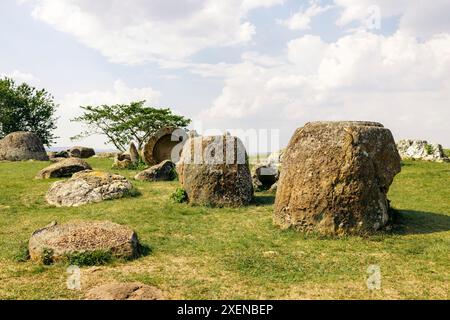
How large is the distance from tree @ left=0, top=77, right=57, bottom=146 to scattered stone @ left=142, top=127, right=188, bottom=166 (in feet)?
88.0

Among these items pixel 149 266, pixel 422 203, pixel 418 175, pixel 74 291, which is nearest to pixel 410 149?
pixel 418 175

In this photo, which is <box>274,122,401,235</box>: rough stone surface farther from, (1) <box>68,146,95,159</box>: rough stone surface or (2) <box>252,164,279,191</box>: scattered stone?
(1) <box>68,146,95,159</box>: rough stone surface

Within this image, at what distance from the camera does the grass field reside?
23.3ft

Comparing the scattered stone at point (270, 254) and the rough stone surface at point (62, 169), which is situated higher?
the rough stone surface at point (62, 169)

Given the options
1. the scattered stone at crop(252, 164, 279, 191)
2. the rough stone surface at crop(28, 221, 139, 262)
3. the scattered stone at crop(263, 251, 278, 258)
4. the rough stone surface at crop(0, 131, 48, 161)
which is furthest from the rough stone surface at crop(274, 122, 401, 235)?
the rough stone surface at crop(0, 131, 48, 161)

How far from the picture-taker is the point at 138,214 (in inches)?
525

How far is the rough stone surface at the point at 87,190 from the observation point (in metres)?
15.6

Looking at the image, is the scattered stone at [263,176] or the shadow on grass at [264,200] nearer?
the shadow on grass at [264,200]

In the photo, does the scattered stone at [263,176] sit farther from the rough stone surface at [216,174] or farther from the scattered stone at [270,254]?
the scattered stone at [270,254]

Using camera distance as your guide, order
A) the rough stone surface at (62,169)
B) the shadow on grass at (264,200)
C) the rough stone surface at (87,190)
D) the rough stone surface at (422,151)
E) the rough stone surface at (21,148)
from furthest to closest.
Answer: the rough stone surface at (21,148)
the rough stone surface at (422,151)
the rough stone surface at (62,169)
the rough stone surface at (87,190)
the shadow on grass at (264,200)

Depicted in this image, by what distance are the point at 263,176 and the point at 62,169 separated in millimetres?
10142

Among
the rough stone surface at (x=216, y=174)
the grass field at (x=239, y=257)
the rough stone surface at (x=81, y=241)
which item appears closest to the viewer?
the grass field at (x=239, y=257)

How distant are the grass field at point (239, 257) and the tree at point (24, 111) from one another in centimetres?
3550

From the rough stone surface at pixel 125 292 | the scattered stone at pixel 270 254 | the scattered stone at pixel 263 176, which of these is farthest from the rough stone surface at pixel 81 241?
the scattered stone at pixel 263 176
